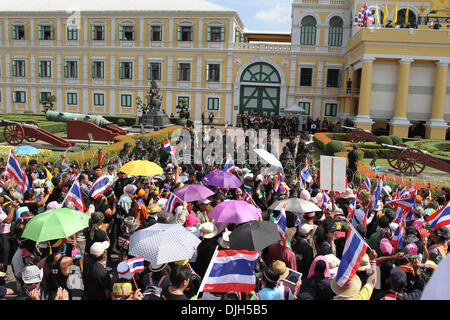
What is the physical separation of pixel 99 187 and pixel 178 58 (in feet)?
103

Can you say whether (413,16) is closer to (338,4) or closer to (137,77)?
(338,4)

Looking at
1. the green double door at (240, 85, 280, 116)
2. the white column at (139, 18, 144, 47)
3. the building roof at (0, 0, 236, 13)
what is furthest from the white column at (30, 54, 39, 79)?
the green double door at (240, 85, 280, 116)

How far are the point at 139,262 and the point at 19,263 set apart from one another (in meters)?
1.86

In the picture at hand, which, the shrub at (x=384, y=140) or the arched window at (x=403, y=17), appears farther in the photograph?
the arched window at (x=403, y=17)

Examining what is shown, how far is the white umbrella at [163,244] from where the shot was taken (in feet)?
14.0

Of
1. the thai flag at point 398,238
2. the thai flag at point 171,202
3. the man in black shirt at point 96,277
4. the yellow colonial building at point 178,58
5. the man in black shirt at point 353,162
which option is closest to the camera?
the man in black shirt at point 96,277

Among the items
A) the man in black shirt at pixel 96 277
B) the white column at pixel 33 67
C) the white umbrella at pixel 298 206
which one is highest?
the white column at pixel 33 67

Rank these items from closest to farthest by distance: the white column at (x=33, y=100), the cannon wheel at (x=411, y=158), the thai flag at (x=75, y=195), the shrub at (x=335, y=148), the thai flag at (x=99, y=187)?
1. the thai flag at (x=75, y=195)
2. the thai flag at (x=99, y=187)
3. the cannon wheel at (x=411, y=158)
4. the shrub at (x=335, y=148)
5. the white column at (x=33, y=100)

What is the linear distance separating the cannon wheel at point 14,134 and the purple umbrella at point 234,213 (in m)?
16.4

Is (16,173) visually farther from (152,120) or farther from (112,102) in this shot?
(112,102)

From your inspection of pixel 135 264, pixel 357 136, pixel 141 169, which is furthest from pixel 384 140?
pixel 135 264

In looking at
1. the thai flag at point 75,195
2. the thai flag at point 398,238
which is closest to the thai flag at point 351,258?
the thai flag at point 398,238

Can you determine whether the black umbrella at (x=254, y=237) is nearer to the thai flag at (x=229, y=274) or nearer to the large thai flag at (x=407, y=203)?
the thai flag at (x=229, y=274)

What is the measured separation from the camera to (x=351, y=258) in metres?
3.81
